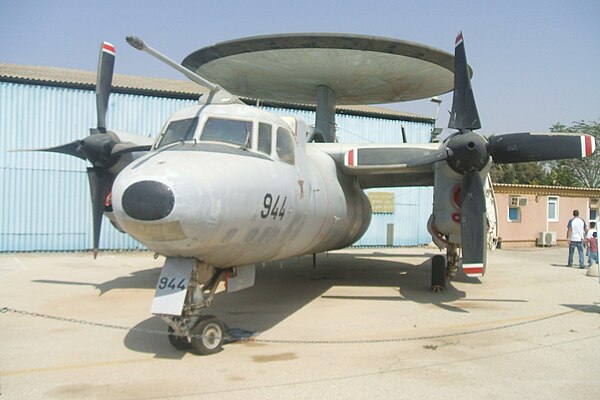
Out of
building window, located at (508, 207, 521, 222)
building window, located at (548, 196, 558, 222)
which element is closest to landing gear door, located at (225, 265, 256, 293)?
building window, located at (508, 207, 521, 222)

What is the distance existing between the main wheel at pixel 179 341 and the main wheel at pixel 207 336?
183 mm

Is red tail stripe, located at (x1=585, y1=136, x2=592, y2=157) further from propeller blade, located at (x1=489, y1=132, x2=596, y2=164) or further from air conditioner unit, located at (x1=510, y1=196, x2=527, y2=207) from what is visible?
air conditioner unit, located at (x1=510, y1=196, x2=527, y2=207)

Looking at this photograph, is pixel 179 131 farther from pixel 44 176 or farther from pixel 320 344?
pixel 44 176

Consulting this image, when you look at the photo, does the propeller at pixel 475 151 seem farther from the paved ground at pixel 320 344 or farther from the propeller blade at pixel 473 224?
the paved ground at pixel 320 344

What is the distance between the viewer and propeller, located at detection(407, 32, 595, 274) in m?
11.1

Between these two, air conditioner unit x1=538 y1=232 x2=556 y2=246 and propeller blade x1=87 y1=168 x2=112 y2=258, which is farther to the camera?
air conditioner unit x1=538 y1=232 x2=556 y2=246

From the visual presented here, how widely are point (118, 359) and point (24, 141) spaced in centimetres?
1772

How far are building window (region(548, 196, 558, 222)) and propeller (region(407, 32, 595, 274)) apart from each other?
2364 cm

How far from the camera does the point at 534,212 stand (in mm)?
31766

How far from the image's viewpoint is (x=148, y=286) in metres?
13.4

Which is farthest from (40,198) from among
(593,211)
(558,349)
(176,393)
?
(593,211)

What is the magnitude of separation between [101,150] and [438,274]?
869 centimetres

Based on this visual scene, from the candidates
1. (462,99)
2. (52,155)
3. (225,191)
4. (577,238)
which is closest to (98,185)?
(225,191)

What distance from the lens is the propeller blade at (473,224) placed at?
11.1 meters
